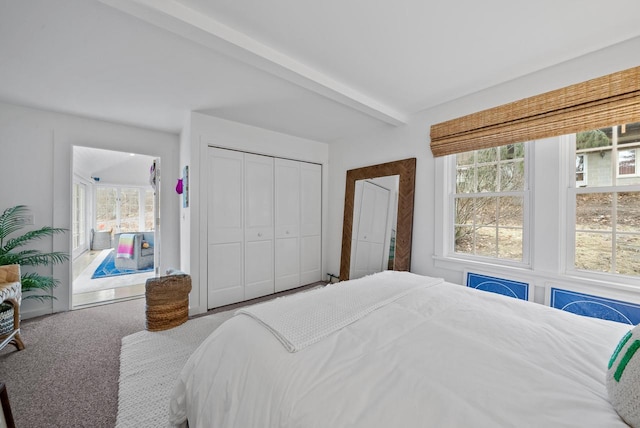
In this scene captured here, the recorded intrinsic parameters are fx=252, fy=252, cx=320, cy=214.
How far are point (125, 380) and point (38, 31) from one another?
8.04ft

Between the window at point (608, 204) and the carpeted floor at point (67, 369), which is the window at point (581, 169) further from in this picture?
the carpeted floor at point (67, 369)

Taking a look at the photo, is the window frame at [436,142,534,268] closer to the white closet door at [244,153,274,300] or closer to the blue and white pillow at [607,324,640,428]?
the blue and white pillow at [607,324,640,428]

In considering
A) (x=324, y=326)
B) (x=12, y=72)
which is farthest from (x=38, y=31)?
(x=324, y=326)

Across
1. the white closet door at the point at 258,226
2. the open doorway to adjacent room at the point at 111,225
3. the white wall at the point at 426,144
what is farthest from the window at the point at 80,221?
the white wall at the point at 426,144

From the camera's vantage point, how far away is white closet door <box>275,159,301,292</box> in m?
3.76

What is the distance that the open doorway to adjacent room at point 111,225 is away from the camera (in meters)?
3.95

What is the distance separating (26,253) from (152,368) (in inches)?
84.0

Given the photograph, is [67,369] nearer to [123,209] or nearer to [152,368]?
[152,368]

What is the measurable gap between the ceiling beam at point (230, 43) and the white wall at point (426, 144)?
0.90 meters

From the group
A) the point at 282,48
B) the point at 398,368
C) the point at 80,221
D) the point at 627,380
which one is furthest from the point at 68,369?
the point at 80,221

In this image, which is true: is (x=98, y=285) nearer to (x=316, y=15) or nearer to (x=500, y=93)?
(x=316, y=15)

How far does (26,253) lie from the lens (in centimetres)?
271

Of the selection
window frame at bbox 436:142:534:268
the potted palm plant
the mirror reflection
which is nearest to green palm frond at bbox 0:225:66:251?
the potted palm plant

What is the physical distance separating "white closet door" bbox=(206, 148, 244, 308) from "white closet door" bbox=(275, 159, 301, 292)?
568 millimetres
